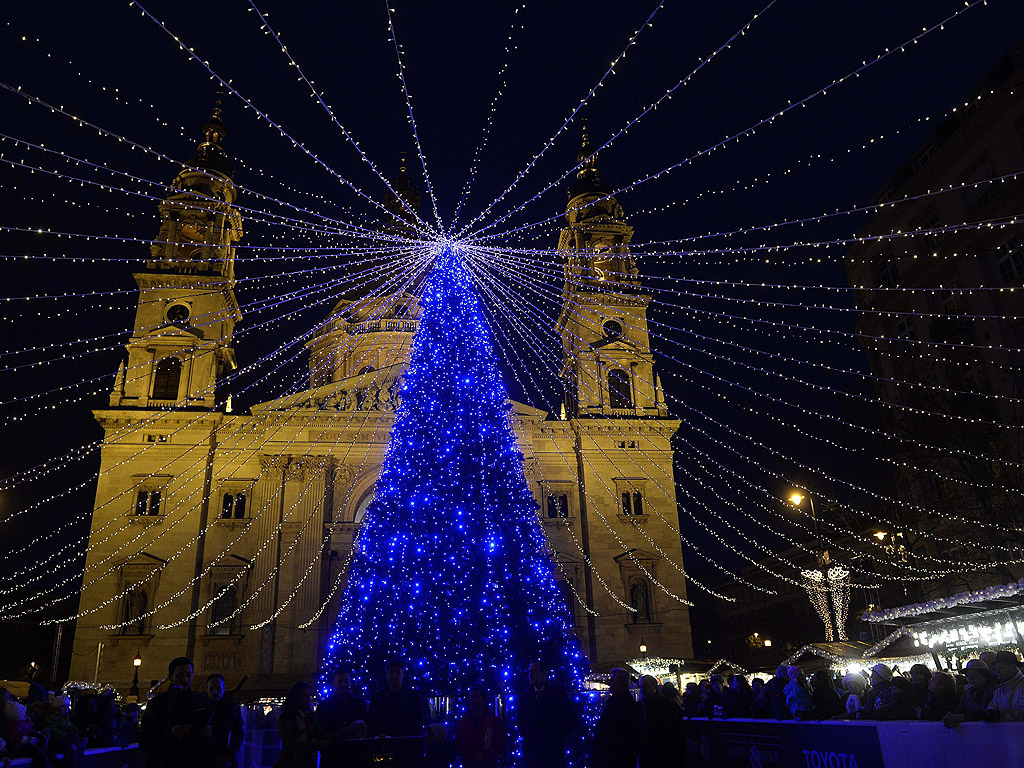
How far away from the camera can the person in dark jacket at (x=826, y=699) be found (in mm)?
8745

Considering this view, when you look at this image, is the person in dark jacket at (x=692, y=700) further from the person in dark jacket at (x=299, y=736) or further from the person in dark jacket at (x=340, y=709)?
the person in dark jacket at (x=299, y=736)

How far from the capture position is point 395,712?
22.8ft

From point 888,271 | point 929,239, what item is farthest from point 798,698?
point 888,271

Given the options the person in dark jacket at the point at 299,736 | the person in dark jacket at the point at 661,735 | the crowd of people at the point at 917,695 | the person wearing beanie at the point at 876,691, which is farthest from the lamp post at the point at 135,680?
the person wearing beanie at the point at 876,691

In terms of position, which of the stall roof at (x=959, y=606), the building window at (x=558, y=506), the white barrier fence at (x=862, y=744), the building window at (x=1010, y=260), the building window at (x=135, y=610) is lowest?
the white barrier fence at (x=862, y=744)

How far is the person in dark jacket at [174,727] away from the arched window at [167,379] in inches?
1210

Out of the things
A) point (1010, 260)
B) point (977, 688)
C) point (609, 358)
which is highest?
point (609, 358)

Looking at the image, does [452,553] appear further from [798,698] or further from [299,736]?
[299,736]

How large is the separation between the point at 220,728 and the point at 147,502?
97.0 feet

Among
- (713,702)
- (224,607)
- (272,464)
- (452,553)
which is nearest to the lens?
(452,553)

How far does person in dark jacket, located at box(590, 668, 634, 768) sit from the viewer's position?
6.17m

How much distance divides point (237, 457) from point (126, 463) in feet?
15.0

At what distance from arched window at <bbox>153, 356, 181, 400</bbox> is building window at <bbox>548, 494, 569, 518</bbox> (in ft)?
58.0

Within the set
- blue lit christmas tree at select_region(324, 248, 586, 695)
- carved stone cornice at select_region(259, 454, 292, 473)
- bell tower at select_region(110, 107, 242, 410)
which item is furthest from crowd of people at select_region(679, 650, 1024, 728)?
bell tower at select_region(110, 107, 242, 410)
